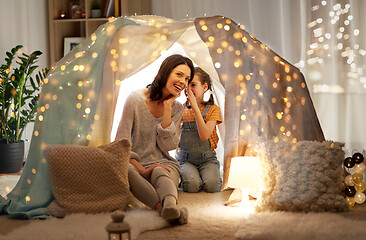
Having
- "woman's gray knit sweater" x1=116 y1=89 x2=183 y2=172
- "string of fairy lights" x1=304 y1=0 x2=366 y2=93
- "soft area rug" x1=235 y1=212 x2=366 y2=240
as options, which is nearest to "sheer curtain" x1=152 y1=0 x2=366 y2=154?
"string of fairy lights" x1=304 y1=0 x2=366 y2=93

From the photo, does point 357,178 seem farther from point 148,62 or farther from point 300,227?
point 148,62

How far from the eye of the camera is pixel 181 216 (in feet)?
7.06

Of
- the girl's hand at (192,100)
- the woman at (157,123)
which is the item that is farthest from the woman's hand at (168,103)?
the girl's hand at (192,100)

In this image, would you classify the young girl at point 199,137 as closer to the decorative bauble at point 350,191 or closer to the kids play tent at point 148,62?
the kids play tent at point 148,62

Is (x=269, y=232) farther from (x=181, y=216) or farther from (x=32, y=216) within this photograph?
(x=32, y=216)

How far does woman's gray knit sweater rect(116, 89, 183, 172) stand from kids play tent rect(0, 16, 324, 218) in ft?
0.39

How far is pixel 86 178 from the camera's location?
2316 millimetres

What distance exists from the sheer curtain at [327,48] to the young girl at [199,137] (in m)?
1.21

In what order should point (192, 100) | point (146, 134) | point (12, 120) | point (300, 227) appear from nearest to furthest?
point (300, 227) → point (146, 134) → point (192, 100) → point (12, 120)

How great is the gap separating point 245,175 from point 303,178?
291mm

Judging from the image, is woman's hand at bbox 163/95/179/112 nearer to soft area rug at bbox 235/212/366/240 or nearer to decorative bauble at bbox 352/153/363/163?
soft area rug at bbox 235/212/366/240

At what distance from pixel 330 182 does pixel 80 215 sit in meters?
1.19

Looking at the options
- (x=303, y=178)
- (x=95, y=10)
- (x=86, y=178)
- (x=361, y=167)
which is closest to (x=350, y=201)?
(x=361, y=167)

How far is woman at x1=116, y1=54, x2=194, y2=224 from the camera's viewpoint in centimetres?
261
